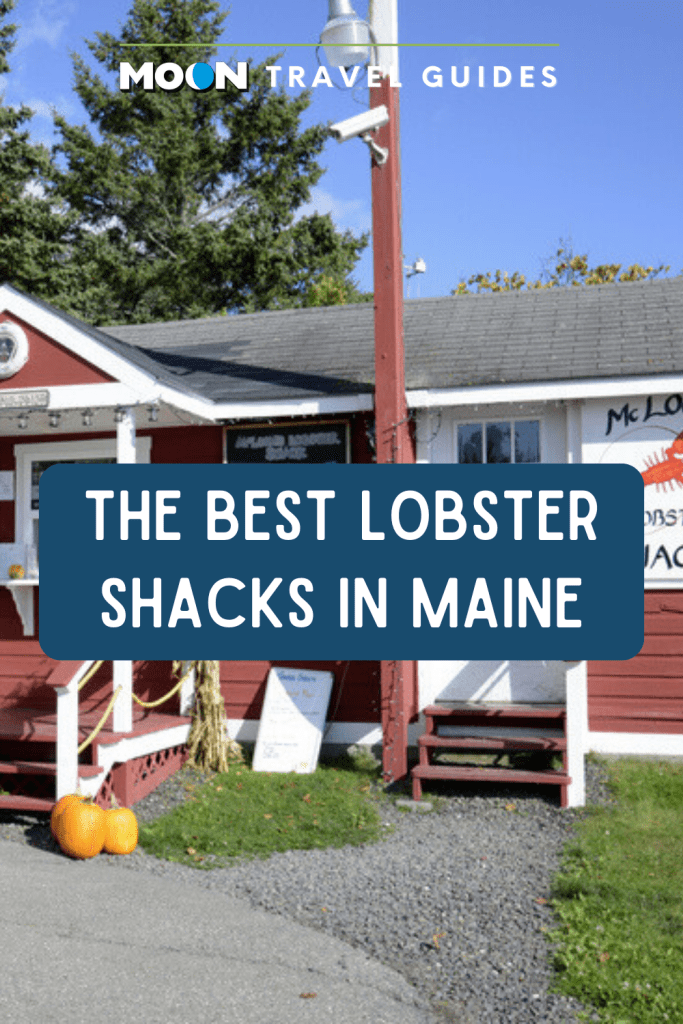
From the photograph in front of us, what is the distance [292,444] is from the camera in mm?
9164

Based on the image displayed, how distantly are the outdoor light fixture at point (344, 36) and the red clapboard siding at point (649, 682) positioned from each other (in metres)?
5.06

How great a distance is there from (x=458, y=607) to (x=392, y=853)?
5.45ft

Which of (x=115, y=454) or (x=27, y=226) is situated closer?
(x=115, y=454)

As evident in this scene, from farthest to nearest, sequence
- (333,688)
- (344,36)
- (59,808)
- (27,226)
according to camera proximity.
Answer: (27,226)
(333,688)
(344,36)
(59,808)

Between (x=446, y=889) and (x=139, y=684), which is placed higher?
(x=139, y=684)

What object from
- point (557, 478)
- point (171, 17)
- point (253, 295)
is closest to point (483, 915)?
point (557, 478)

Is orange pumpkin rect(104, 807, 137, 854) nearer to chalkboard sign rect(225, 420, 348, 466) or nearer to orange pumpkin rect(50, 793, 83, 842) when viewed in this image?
orange pumpkin rect(50, 793, 83, 842)

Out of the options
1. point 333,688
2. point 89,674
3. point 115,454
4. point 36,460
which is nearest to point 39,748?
point 89,674

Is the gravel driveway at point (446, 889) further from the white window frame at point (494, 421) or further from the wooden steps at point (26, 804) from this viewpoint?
the white window frame at point (494, 421)

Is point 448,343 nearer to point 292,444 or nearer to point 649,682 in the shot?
point 292,444

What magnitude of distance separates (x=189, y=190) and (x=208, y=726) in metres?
23.7

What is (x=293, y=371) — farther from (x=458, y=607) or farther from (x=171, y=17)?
(x=171, y=17)

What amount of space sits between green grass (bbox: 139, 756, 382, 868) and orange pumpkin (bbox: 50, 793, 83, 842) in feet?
1.75

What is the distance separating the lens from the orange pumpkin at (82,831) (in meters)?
6.29
